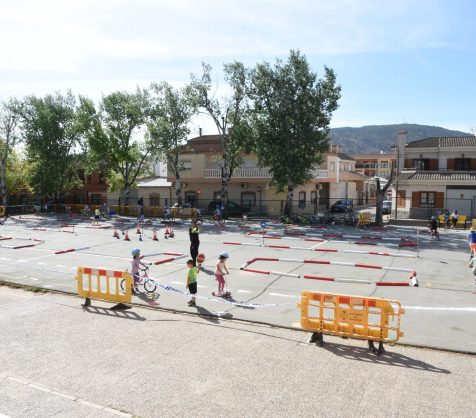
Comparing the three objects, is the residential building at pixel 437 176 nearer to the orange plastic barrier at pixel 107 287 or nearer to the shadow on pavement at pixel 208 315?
the shadow on pavement at pixel 208 315

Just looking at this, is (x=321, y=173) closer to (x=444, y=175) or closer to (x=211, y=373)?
(x=444, y=175)

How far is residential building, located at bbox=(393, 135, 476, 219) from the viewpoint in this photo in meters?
38.1

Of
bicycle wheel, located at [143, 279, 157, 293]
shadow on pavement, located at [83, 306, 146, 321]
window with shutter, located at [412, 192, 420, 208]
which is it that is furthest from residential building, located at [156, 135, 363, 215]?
shadow on pavement, located at [83, 306, 146, 321]

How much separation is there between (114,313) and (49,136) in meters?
40.1

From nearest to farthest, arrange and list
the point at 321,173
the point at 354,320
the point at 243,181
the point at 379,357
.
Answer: the point at 379,357, the point at 354,320, the point at 243,181, the point at 321,173

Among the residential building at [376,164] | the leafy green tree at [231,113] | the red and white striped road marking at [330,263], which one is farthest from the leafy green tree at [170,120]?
the residential building at [376,164]

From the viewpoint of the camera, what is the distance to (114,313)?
41.8ft

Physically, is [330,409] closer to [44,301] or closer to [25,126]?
[44,301]

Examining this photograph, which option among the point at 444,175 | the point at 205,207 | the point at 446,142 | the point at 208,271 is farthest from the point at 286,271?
the point at 446,142

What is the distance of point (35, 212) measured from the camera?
1950 inches

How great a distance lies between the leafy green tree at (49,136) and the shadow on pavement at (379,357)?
139 feet

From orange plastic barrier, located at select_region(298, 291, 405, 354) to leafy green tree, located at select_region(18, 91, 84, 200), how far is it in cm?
4160

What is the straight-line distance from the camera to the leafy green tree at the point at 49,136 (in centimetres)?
4716

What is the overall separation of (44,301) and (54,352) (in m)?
4.71
